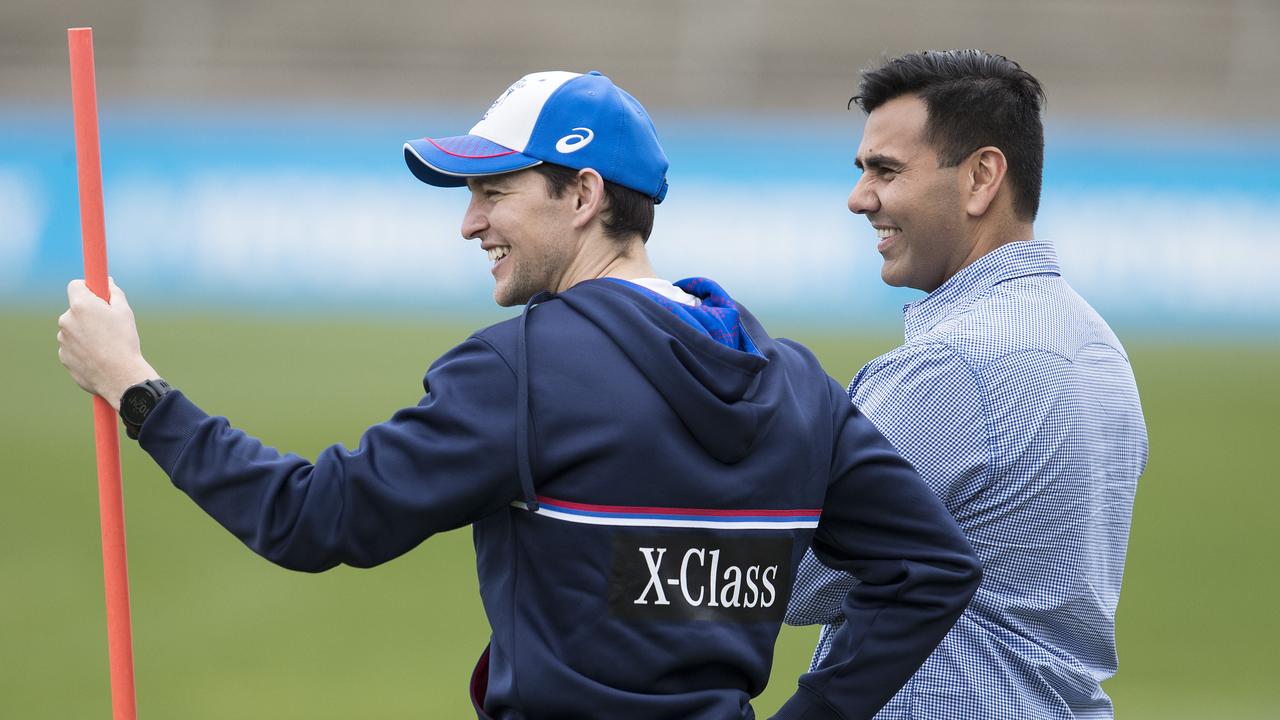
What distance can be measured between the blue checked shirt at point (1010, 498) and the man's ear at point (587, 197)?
19.3 inches

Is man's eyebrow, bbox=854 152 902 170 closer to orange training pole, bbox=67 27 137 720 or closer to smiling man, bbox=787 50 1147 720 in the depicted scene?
smiling man, bbox=787 50 1147 720

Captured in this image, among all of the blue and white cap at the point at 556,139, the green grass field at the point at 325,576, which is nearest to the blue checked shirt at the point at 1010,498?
the blue and white cap at the point at 556,139

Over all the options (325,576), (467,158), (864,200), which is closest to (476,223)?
(467,158)

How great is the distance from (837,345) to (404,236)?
2.86 meters

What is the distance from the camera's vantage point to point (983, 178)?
2.30 meters

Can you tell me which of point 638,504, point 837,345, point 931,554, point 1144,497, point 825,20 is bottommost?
point 1144,497

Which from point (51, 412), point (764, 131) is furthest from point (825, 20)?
point (51, 412)

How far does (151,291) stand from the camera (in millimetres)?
9289

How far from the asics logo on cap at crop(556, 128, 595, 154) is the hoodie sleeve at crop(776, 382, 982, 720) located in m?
0.45

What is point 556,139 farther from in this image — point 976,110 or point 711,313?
point 976,110

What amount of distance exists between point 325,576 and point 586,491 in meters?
4.86

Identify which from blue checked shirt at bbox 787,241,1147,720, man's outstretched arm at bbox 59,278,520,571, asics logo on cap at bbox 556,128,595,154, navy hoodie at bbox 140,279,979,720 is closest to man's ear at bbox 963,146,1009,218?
blue checked shirt at bbox 787,241,1147,720

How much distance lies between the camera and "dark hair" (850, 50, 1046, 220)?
2.31 metres

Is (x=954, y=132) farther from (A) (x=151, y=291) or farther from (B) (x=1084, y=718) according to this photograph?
(A) (x=151, y=291)
